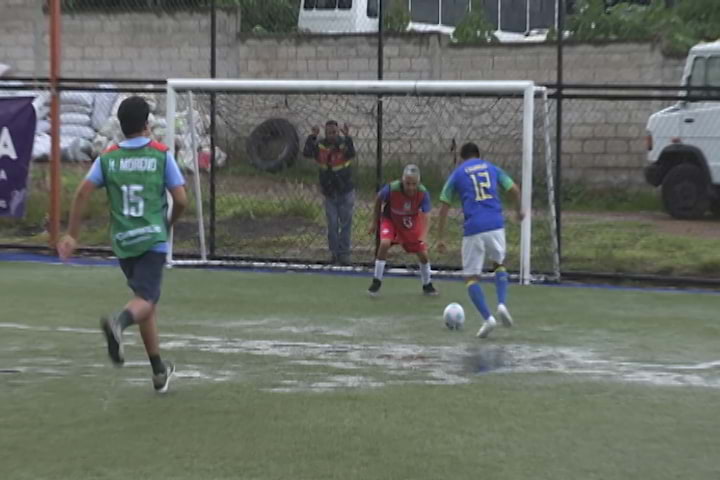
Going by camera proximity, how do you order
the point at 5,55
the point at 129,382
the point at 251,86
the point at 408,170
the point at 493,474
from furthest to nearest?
the point at 5,55
the point at 251,86
the point at 408,170
the point at 129,382
the point at 493,474

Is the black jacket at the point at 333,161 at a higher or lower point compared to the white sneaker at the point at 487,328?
higher

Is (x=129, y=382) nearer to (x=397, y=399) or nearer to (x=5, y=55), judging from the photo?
(x=397, y=399)

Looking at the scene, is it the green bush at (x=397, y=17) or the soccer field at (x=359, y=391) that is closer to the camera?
the soccer field at (x=359, y=391)

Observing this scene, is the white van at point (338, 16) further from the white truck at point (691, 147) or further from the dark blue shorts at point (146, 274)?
the dark blue shorts at point (146, 274)

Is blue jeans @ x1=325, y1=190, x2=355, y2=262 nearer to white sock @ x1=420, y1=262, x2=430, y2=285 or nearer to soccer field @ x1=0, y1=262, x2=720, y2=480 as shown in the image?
white sock @ x1=420, y1=262, x2=430, y2=285

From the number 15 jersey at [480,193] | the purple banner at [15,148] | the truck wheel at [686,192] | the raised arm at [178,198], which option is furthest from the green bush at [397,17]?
the raised arm at [178,198]

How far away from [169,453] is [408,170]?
6.85m

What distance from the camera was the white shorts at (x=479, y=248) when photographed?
10.1 meters

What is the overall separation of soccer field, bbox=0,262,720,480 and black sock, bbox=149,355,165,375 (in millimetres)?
162

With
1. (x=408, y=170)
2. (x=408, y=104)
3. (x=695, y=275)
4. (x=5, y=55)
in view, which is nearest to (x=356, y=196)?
(x=408, y=104)

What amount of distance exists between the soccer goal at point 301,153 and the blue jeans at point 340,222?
0.93 feet

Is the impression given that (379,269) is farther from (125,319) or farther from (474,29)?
(474,29)

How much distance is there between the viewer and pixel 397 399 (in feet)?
24.1

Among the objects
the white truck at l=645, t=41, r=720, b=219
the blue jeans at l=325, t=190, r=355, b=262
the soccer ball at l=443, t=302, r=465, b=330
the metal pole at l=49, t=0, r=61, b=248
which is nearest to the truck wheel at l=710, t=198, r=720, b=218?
the white truck at l=645, t=41, r=720, b=219
